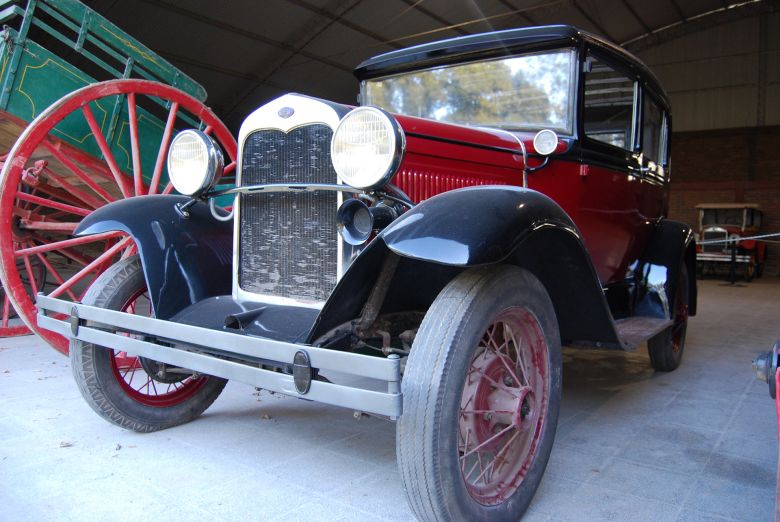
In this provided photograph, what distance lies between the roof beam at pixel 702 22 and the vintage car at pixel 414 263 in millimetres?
14080

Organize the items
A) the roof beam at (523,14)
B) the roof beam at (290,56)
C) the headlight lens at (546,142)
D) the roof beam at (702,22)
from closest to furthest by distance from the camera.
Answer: the headlight lens at (546,142)
the roof beam at (290,56)
the roof beam at (523,14)
the roof beam at (702,22)

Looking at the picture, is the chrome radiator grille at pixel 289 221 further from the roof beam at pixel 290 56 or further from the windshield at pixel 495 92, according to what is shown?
the roof beam at pixel 290 56

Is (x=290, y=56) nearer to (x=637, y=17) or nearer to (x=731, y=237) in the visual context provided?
(x=637, y=17)

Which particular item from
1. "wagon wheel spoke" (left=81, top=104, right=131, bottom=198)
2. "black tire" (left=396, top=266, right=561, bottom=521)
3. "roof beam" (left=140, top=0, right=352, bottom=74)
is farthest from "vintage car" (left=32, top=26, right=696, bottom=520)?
"roof beam" (left=140, top=0, right=352, bottom=74)

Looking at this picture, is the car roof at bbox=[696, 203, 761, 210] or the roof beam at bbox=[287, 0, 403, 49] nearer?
the roof beam at bbox=[287, 0, 403, 49]

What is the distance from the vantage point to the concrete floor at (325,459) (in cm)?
215

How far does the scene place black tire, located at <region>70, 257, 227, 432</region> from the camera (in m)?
2.63

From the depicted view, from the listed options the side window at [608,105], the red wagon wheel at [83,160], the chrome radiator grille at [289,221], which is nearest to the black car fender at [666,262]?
the side window at [608,105]

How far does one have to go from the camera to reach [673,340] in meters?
4.33

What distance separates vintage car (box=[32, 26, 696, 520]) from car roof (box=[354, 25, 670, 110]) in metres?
0.01

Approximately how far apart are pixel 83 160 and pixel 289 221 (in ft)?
9.00

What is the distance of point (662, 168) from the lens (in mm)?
4523

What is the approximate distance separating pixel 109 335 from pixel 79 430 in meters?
0.88

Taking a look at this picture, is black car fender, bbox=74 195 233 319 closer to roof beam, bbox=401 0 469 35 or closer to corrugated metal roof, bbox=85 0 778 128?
corrugated metal roof, bbox=85 0 778 128
